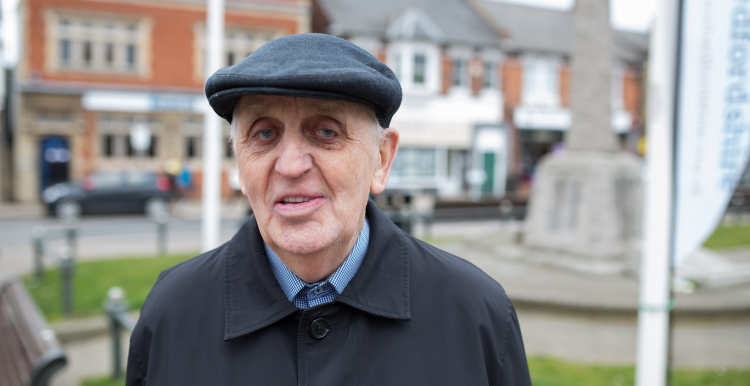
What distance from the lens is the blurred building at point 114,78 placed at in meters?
21.0

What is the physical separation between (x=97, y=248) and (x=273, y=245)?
410 inches

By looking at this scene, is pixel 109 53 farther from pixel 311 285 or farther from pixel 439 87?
pixel 311 285

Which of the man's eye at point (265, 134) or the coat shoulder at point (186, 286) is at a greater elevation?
the man's eye at point (265, 134)

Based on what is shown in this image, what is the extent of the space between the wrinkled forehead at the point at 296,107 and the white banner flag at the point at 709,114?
1.97 metres

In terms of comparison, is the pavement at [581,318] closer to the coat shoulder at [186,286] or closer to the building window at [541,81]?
the coat shoulder at [186,286]

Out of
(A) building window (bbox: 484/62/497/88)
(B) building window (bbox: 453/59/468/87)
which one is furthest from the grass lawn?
(A) building window (bbox: 484/62/497/88)

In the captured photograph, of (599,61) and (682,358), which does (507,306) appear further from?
(599,61)

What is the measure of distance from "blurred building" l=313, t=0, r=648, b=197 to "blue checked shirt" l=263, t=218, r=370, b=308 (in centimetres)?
2318

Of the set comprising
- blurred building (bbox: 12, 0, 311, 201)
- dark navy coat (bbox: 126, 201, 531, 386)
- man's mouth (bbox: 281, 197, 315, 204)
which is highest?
blurred building (bbox: 12, 0, 311, 201)

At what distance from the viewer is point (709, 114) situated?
2.62m

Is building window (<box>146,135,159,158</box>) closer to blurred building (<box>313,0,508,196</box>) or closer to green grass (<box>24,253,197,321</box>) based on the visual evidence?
blurred building (<box>313,0,508,196</box>)

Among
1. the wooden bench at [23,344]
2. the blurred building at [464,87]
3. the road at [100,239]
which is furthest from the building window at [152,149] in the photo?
the wooden bench at [23,344]

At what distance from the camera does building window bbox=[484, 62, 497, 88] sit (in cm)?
2770

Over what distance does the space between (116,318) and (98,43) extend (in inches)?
836
